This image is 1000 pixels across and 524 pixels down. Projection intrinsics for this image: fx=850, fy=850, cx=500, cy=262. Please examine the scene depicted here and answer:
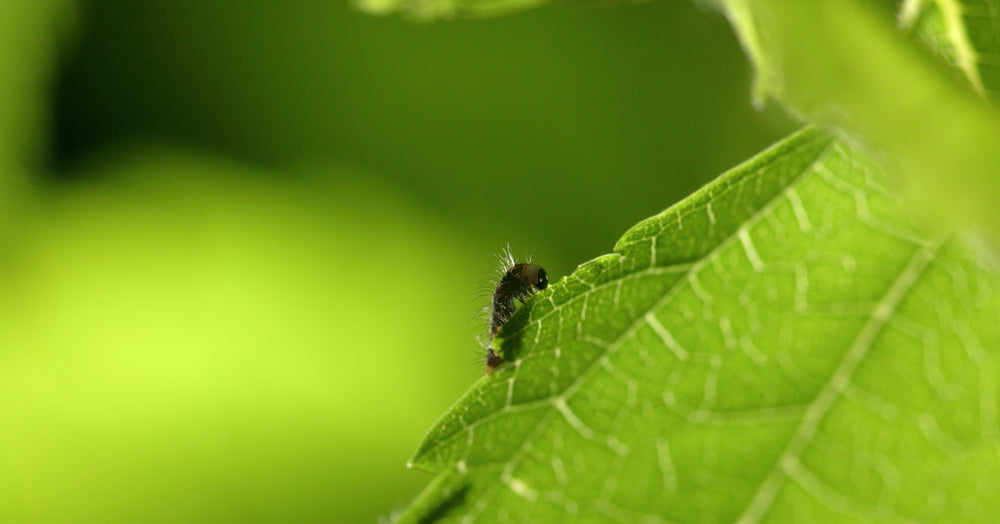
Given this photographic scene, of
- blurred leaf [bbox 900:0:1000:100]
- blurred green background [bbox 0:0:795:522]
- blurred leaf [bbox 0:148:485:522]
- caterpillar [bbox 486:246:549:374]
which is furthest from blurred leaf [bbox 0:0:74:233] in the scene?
blurred leaf [bbox 900:0:1000:100]

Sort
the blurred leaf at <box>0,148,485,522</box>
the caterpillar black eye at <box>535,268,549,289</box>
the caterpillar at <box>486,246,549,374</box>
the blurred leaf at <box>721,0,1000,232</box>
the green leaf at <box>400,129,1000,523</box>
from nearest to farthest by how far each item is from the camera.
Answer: the blurred leaf at <box>721,0,1000,232</box> → the green leaf at <box>400,129,1000,523</box> → the caterpillar at <box>486,246,549,374</box> → the caterpillar black eye at <box>535,268,549,289</box> → the blurred leaf at <box>0,148,485,522</box>

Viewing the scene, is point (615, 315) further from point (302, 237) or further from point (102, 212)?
point (102, 212)

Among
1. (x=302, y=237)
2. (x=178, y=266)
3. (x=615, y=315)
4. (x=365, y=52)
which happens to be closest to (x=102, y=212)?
(x=178, y=266)

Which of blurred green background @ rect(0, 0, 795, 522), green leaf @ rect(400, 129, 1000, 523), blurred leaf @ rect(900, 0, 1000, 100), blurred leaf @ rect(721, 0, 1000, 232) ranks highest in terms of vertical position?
blurred green background @ rect(0, 0, 795, 522)

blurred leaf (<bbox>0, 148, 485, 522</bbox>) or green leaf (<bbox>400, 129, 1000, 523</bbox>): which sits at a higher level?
blurred leaf (<bbox>0, 148, 485, 522</bbox>)

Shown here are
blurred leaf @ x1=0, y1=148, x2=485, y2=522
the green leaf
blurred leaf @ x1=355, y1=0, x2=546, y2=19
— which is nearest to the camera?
blurred leaf @ x1=355, y1=0, x2=546, y2=19

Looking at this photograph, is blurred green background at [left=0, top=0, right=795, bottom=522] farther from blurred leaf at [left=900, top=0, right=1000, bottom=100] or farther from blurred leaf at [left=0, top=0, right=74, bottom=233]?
blurred leaf at [left=900, top=0, right=1000, bottom=100]

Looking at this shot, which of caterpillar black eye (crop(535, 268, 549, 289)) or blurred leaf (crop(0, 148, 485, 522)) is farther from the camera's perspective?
blurred leaf (crop(0, 148, 485, 522))
